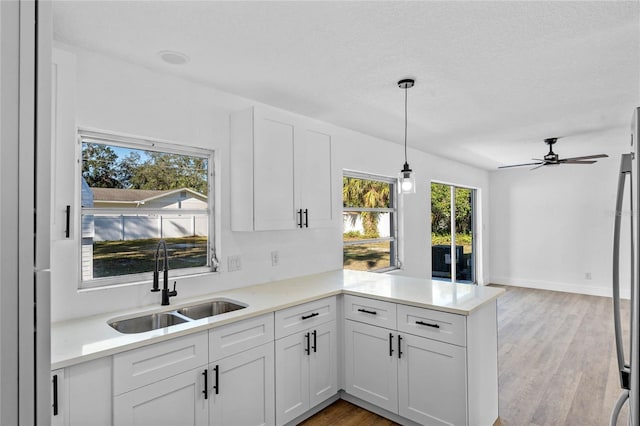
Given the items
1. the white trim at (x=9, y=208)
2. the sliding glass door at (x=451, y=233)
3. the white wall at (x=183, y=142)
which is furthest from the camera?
the sliding glass door at (x=451, y=233)

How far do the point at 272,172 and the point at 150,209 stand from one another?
36.5 inches

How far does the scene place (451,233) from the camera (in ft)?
21.4

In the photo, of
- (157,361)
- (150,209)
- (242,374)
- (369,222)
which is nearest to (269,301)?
(242,374)

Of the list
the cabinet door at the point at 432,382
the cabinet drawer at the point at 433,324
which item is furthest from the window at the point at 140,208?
the cabinet door at the point at 432,382

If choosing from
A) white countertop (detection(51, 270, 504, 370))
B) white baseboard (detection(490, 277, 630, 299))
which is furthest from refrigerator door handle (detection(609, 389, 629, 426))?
white baseboard (detection(490, 277, 630, 299))

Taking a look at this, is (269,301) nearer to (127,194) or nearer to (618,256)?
(127,194)

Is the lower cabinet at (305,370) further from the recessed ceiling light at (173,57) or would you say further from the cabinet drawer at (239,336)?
the recessed ceiling light at (173,57)

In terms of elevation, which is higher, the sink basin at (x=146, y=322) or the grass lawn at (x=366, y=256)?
the grass lawn at (x=366, y=256)

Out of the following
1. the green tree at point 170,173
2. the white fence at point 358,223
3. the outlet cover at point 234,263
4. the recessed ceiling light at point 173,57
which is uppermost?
the recessed ceiling light at point 173,57

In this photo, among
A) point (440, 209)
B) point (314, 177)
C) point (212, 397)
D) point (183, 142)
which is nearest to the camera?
point (212, 397)

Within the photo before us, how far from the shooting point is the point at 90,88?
2260 mm

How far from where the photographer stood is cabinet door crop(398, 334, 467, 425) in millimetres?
2258

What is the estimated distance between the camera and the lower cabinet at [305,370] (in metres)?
2.43

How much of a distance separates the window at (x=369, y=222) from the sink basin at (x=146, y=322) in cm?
227
